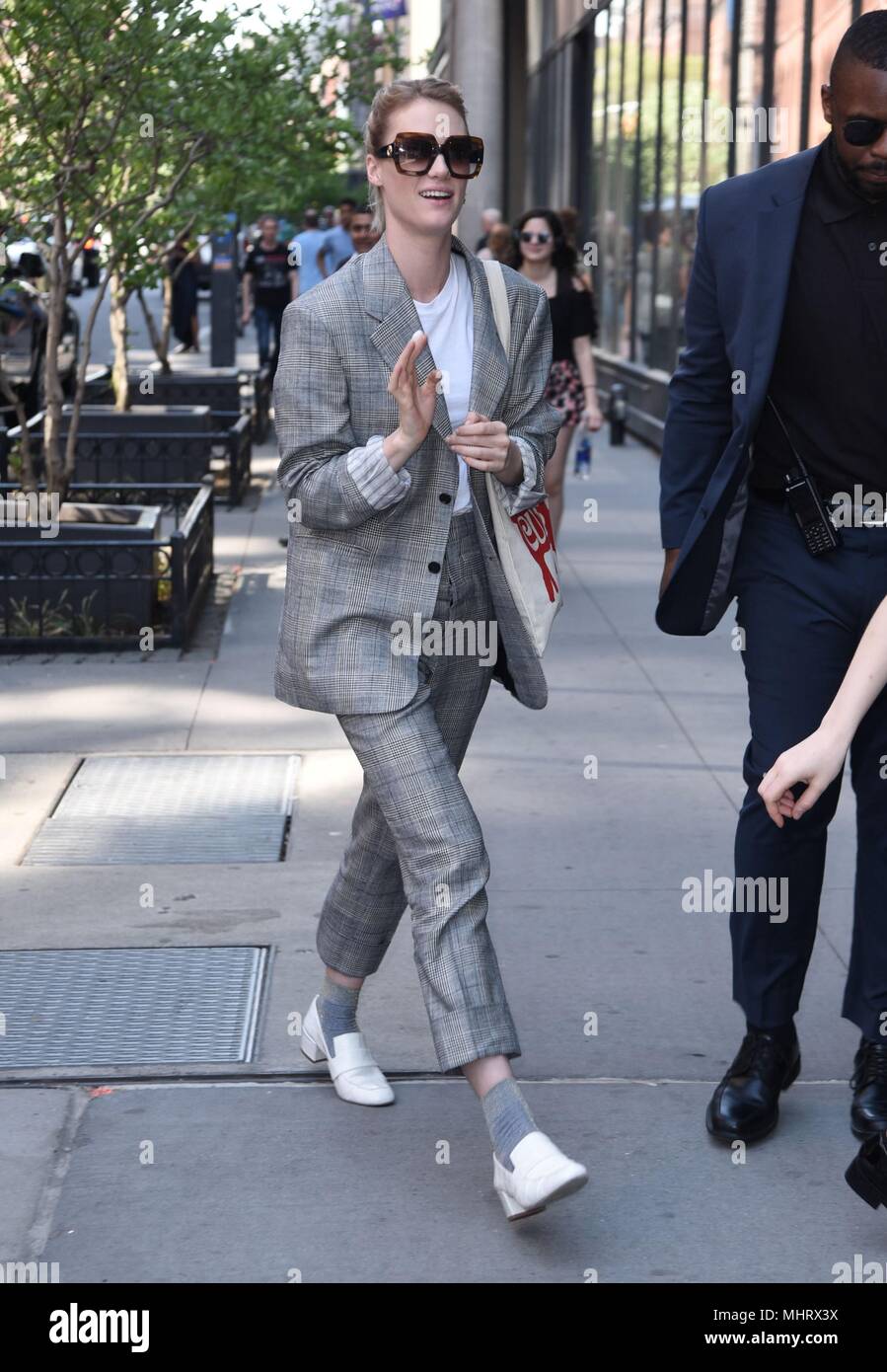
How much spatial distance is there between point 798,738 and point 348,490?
1017 mm

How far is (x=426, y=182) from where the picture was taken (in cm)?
366

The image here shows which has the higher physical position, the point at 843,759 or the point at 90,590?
the point at 843,759

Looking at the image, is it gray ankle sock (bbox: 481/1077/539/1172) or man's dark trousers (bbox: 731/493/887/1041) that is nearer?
gray ankle sock (bbox: 481/1077/539/1172)

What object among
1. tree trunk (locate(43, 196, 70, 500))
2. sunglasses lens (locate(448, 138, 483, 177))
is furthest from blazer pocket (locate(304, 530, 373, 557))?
tree trunk (locate(43, 196, 70, 500))

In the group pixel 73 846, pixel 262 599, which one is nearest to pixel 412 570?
pixel 73 846

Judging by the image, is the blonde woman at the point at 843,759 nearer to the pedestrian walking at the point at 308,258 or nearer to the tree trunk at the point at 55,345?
the tree trunk at the point at 55,345

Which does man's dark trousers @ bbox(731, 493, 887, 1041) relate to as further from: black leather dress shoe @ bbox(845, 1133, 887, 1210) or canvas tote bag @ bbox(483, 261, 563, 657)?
black leather dress shoe @ bbox(845, 1133, 887, 1210)

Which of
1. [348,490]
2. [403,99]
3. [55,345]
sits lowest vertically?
[55,345]

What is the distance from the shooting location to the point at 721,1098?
13.2ft

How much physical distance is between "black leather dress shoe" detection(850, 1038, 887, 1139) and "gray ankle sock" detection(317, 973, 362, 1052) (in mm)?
1052

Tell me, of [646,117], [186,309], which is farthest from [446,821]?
[186,309]

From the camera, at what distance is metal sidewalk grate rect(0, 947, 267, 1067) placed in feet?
14.6

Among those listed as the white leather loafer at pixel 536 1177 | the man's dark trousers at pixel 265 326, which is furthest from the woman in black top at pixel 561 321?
the man's dark trousers at pixel 265 326

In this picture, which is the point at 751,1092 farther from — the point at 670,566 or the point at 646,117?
the point at 646,117
